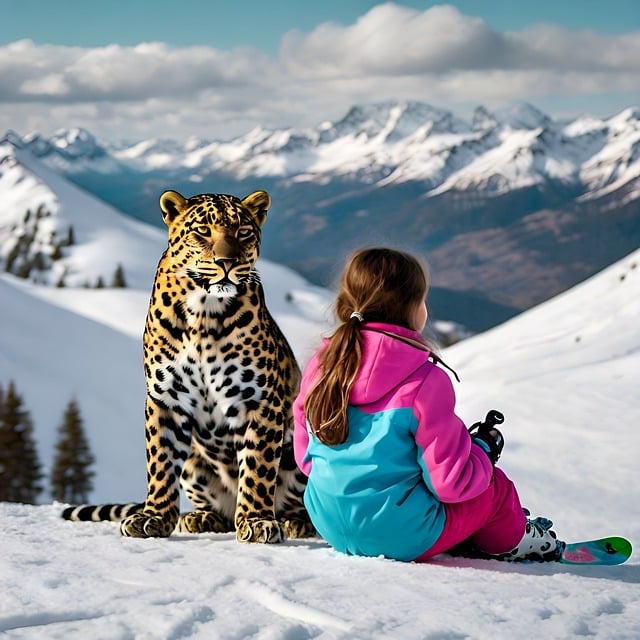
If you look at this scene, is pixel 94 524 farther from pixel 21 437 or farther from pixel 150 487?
pixel 21 437

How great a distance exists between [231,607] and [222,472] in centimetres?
186

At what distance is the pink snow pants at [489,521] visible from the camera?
15.1 feet

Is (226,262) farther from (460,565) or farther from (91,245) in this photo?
(91,245)

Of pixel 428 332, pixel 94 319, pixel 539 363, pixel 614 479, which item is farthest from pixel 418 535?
pixel 94 319

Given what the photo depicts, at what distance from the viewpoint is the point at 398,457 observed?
4.45m

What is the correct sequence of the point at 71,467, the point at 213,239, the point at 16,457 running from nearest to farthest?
the point at 213,239, the point at 16,457, the point at 71,467

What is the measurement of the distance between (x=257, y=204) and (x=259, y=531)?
1744 mm

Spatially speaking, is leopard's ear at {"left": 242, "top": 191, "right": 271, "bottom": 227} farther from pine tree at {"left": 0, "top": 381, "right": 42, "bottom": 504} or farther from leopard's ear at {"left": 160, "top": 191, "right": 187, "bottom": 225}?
pine tree at {"left": 0, "top": 381, "right": 42, "bottom": 504}

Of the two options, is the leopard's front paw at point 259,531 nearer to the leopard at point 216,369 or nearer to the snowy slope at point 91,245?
the leopard at point 216,369

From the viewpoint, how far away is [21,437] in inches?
1559

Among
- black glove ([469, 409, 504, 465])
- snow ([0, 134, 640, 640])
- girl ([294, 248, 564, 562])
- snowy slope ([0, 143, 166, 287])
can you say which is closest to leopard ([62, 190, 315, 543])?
snow ([0, 134, 640, 640])

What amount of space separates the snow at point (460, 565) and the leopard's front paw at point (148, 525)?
83 millimetres

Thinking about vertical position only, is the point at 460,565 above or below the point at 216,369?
below

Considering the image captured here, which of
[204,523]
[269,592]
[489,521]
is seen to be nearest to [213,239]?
[204,523]
